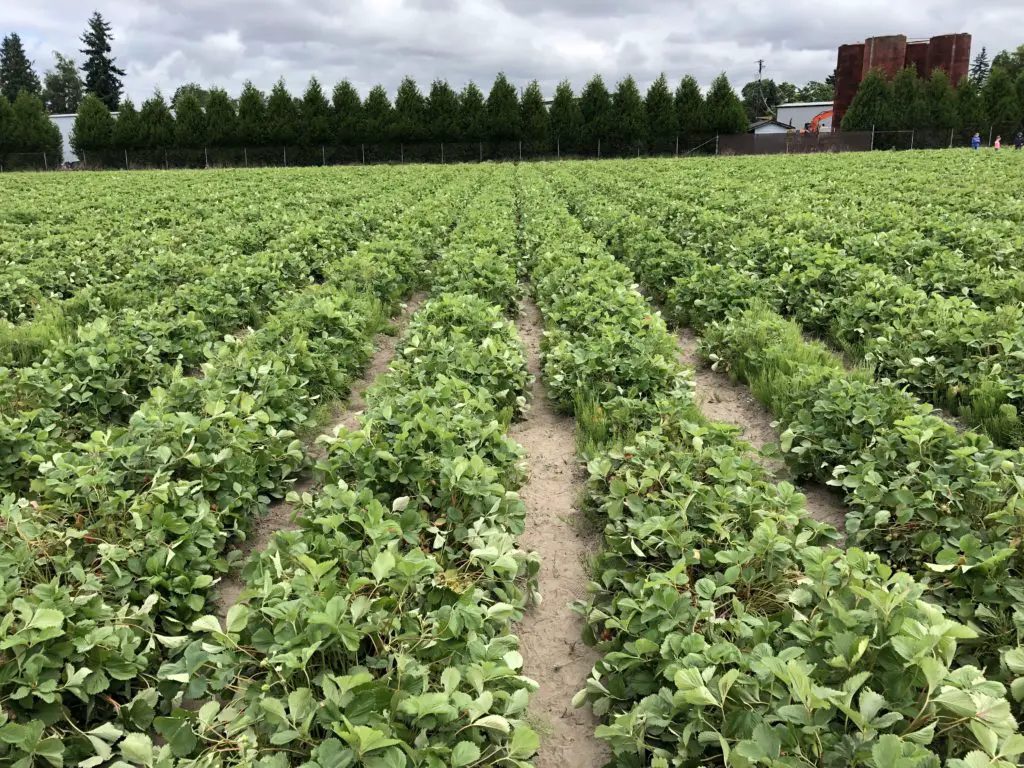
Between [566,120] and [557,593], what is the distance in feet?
166

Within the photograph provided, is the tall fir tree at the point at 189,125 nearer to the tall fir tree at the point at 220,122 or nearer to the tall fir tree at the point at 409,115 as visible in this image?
the tall fir tree at the point at 220,122

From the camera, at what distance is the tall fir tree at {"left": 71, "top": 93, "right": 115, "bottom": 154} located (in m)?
48.7

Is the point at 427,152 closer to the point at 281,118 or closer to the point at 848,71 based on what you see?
the point at 281,118

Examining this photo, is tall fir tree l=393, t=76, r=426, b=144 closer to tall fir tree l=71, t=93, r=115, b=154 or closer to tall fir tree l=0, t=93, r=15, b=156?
Answer: tall fir tree l=71, t=93, r=115, b=154

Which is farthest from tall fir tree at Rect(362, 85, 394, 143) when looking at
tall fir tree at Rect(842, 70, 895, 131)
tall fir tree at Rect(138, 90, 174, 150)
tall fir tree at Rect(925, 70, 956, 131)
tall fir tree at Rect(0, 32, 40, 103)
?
tall fir tree at Rect(0, 32, 40, 103)

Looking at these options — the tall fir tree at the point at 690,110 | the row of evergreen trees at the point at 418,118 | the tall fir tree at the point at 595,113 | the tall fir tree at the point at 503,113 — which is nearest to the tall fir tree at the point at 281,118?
the row of evergreen trees at the point at 418,118

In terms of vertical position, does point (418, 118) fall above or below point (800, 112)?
below

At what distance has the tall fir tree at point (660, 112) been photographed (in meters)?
49.4

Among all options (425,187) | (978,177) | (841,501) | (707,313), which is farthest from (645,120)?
(841,501)

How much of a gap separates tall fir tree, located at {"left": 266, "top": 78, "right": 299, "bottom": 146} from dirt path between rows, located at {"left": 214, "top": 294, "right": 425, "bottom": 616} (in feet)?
152

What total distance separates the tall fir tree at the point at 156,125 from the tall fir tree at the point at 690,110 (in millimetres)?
37351

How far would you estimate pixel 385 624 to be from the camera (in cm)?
263

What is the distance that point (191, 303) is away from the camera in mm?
7195

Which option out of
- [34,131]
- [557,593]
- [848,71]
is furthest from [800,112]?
[557,593]
